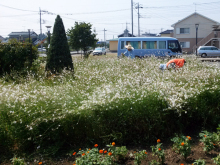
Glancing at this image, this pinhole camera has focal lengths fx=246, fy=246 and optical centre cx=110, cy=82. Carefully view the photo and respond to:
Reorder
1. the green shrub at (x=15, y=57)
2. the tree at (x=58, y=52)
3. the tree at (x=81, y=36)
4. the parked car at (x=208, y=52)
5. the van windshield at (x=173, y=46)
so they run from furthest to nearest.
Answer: the parked car at (x=208, y=52) < the tree at (x=81, y=36) < the van windshield at (x=173, y=46) < the green shrub at (x=15, y=57) < the tree at (x=58, y=52)

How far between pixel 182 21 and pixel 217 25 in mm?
6259

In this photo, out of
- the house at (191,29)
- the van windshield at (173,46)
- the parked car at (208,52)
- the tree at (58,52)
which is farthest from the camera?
the house at (191,29)

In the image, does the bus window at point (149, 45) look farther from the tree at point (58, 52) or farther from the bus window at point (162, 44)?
the tree at point (58, 52)

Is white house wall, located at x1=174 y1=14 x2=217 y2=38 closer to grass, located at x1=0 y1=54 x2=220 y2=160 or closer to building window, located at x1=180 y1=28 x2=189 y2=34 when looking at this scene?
building window, located at x1=180 y1=28 x2=189 y2=34

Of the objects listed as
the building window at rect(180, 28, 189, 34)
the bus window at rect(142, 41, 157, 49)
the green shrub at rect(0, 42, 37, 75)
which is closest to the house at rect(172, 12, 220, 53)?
the building window at rect(180, 28, 189, 34)

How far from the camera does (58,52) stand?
9.75 metres

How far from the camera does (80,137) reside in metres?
4.17

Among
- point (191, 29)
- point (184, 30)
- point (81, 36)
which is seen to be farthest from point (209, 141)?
point (184, 30)

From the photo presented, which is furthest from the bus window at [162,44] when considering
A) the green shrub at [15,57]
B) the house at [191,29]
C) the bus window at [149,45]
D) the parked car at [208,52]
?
the house at [191,29]

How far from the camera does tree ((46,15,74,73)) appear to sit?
9.62 metres

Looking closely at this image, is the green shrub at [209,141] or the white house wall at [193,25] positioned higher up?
the white house wall at [193,25]

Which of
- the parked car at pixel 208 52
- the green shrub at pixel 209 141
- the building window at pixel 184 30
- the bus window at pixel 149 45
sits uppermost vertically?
the building window at pixel 184 30

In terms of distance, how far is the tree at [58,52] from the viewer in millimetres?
9625

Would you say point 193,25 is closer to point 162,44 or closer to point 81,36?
point 162,44
